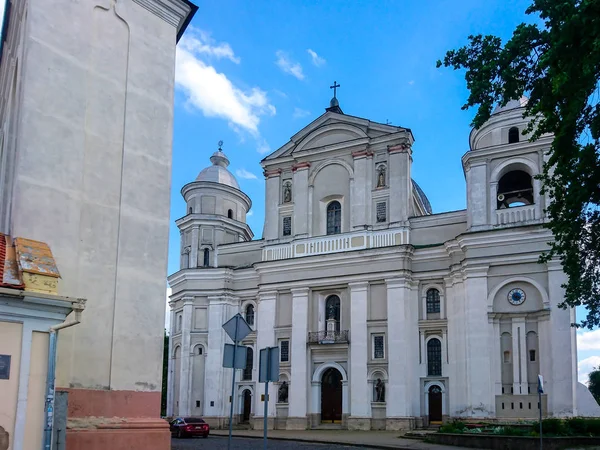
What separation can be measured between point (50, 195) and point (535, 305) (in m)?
24.8

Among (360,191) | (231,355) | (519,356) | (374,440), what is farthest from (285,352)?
(231,355)

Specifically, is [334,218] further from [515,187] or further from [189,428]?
[189,428]

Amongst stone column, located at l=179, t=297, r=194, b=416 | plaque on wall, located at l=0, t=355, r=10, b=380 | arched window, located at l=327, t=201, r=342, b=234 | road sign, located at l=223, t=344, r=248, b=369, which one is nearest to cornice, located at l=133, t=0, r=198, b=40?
road sign, located at l=223, t=344, r=248, b=369

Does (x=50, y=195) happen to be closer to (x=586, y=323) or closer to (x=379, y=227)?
(x=586, y=323)

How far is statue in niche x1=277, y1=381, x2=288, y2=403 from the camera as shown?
122ft

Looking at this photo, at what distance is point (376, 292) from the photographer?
36.1 m

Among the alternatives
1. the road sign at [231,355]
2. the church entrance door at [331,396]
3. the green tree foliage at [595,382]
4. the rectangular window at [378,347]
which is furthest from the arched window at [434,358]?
the green tree foliage at [595,382]

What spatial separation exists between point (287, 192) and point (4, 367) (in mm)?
30955

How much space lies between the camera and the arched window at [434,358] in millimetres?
34562

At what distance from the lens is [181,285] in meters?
41.8

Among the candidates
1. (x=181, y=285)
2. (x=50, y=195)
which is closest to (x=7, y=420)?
(x=50, y=195)

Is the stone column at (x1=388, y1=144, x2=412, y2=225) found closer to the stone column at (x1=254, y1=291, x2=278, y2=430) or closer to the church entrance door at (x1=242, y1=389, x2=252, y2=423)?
the stone column at (x1=254, y1=291, x2=278, y2=430)

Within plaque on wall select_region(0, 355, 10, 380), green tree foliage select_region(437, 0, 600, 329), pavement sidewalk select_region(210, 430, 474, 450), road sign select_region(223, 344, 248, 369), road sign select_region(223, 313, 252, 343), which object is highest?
green tree foliage select_region(437, 0, 600, 329)

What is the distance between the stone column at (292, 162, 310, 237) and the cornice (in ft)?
73.3
